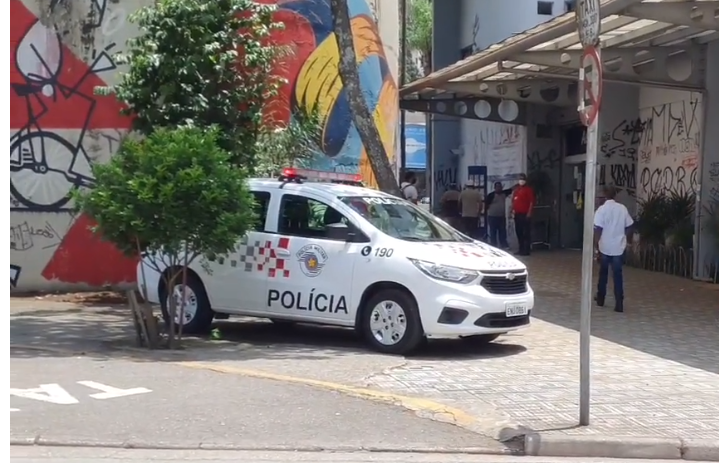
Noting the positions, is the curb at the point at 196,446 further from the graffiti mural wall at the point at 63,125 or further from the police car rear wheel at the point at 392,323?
the graffiti mural wall at the point at 63,125

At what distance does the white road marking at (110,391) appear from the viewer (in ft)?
29.7

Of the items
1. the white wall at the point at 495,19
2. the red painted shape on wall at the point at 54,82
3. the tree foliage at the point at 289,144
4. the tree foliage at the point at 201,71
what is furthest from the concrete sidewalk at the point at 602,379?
the white wall at the point at 495,19

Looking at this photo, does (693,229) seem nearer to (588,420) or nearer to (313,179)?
(313,179)

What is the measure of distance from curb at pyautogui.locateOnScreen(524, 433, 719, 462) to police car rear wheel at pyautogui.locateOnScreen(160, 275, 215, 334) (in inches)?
228

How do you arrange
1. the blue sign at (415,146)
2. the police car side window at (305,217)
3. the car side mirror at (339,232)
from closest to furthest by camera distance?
the car side mirror at (339,232), the police car side window at (305,217), the blue sign at (415,146)

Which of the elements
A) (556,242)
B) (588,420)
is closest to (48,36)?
(588,420)

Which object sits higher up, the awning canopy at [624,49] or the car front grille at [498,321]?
the awning canopy at [624,49]

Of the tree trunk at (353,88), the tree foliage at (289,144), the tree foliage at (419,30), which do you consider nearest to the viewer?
the tree trunk at (353,88)

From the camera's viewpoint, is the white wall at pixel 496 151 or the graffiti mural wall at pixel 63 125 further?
the white wall at pixel 496 151

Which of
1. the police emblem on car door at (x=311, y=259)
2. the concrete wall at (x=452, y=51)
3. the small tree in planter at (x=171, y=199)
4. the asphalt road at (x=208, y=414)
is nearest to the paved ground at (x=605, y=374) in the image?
the asphalt road at (x=208, y=414)

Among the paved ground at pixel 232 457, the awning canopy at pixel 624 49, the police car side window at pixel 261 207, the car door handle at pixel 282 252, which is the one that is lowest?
the paved ground at pixel 232 457

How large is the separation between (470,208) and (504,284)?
1263cm

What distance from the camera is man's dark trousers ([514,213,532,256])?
76.1 feet

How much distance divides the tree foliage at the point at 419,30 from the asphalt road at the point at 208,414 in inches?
1234
